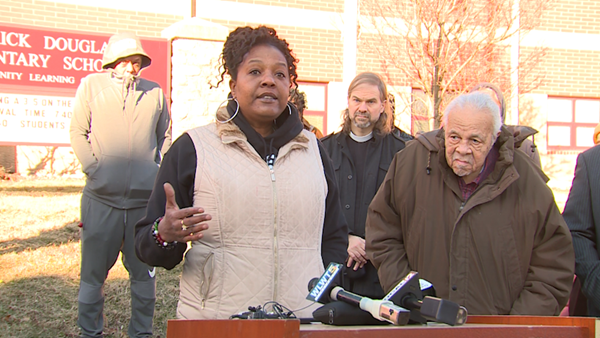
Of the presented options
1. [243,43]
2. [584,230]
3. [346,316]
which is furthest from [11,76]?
[346,316]

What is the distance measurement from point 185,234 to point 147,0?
473 inches

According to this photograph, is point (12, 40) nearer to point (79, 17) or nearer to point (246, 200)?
point (79, 17)

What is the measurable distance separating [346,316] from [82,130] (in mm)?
3784

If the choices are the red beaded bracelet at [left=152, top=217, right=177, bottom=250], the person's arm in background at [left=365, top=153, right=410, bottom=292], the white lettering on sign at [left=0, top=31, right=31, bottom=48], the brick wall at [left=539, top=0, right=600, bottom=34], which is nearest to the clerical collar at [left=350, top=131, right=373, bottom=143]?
the person's arm in background at [left=365, top=153, right=410, bottom=292]

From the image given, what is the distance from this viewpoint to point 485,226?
108 inches

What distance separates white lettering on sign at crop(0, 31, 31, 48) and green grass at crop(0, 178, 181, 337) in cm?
259

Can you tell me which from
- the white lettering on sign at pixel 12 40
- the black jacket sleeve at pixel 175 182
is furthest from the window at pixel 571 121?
the black jacket sleeve at pixel 175 182

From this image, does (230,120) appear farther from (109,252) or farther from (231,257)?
(109,252)

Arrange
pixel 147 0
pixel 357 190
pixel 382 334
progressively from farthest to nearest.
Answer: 1. pixel 147 0
2. pixel 357 190
3. pixel 382 334

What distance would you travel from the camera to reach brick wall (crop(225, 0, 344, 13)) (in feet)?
45.0

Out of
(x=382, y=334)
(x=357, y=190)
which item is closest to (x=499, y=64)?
(x=357, y=190)

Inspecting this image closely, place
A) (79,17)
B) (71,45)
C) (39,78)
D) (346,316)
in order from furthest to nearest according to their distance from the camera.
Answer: (79,17) < (71,45) < (39,78) < (346,316)

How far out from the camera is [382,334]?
1.44m

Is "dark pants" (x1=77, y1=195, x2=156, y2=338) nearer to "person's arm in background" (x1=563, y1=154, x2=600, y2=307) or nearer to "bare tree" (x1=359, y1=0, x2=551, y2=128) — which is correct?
"person's arm in background" (x1=563, y1=154, x2=600, y2=307)
